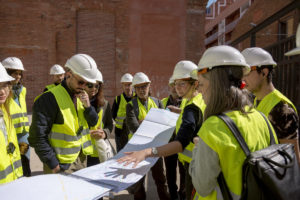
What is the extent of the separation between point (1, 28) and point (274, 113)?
15.5 meters

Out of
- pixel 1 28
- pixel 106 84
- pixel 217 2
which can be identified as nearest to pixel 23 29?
pixel 1 28

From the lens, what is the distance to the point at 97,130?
2664 millimetres

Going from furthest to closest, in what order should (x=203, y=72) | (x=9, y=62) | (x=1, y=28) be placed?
(x=1, y=28) < (x=9, y=62) < (x=203, y=72)

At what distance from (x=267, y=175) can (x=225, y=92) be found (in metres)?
0.49

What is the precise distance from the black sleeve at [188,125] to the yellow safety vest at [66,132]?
922 millimetres

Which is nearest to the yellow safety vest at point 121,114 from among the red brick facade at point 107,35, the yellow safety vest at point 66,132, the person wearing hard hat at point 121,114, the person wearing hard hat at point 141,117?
the person wearing hard hat at point 121,114

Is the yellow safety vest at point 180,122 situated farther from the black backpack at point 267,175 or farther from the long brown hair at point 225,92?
the black backpack at point 267,175

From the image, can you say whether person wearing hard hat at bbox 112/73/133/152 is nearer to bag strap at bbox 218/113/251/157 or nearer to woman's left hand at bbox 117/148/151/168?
woman's left hand at bbox 117/148/151/168

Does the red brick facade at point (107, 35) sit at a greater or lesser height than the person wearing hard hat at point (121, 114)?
greater

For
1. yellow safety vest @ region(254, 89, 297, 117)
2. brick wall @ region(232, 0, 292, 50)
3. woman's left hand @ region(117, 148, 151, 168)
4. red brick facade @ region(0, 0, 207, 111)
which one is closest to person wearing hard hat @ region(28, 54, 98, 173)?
woman's left hand @ region(117, 148, 151, 168)

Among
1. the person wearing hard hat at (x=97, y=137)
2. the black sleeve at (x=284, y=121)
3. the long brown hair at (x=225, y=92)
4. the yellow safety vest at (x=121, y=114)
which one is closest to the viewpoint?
the long brown hair at (x=225, y=92)

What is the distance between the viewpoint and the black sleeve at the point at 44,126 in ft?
7.26

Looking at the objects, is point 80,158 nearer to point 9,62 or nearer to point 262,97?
point 262,97

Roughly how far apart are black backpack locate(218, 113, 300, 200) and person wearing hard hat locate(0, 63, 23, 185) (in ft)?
5.22
